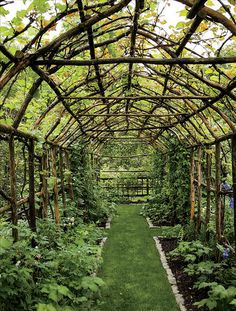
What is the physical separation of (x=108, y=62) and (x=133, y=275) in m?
4.58

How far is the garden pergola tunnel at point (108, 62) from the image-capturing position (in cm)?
240

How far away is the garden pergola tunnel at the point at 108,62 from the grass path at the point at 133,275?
1.42m

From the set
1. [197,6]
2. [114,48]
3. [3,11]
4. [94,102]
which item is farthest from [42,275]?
[197,6]

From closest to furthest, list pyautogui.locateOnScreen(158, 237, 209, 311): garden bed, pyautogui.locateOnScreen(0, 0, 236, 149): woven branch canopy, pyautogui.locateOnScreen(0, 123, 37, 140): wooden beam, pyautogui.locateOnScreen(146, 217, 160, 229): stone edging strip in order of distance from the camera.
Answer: pyautogui.locateOnScreen(0, 0, 236, 149): woven branch canopy
pyautogui.locateOnScreen(0, 123, 37, 140): wooden beam
pyautogui.locateOnScreen(158, 237, 209, 311): garden bed
pyautogui.locateOnScreen(146, 217, 160, 229): stone edging strip

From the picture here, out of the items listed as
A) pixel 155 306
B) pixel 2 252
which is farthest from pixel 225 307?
pixel 2 252

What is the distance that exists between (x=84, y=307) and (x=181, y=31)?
3.32 m

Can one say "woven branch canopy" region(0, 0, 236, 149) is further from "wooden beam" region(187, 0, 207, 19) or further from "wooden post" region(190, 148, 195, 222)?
"wooden post" region(190, 148, 195, 222)

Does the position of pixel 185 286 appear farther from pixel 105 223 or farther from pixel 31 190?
pixel 105 223

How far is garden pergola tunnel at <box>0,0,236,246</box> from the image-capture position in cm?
240

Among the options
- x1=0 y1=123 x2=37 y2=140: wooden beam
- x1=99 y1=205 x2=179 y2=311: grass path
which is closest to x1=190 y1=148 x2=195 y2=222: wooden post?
x1=99 y1=205 x2=179 y2=311: grass path

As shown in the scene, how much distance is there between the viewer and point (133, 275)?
6.15 metres

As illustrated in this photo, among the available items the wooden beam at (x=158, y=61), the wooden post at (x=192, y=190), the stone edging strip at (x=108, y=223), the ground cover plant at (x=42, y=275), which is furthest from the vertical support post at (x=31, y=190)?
the stone edging strip at (x=108, y=223)

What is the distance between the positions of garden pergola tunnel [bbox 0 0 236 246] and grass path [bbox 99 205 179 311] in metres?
1.42

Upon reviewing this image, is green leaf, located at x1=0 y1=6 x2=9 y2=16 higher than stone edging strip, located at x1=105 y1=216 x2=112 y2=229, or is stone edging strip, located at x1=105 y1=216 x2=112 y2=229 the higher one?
green leaf, located at x1=0 y1=6 x2=9 y2=16
